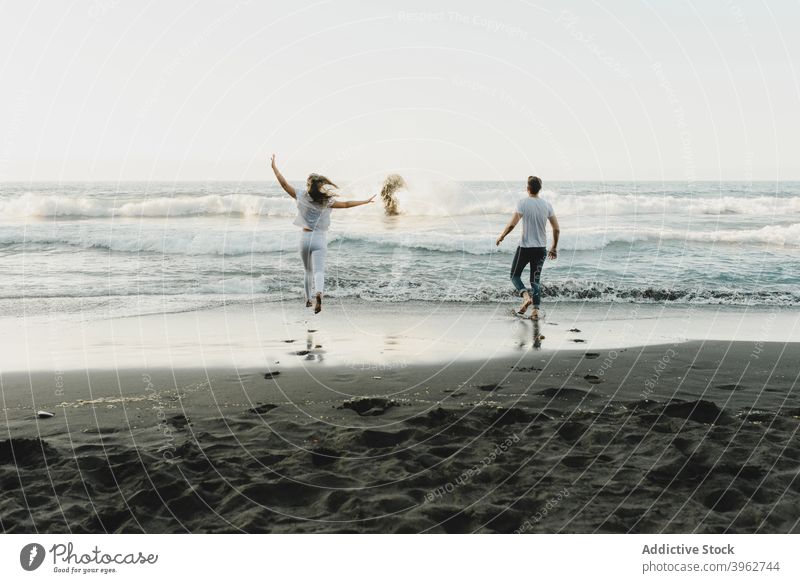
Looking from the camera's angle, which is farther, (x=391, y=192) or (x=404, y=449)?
(x=391, y=192)

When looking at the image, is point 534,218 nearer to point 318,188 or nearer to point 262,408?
point 318,188

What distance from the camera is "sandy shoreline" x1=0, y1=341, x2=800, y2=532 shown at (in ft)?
17.1

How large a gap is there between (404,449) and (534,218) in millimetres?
7538

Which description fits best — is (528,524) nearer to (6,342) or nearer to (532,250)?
(532,250)

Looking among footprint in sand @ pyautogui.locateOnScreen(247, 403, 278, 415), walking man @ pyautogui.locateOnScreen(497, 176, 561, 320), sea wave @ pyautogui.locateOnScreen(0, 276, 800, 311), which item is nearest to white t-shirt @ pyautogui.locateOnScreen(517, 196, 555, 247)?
walking man @ pyautogui.locateOnScreen(497, 176, 561, 320)

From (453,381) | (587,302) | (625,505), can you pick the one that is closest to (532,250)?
(587,302)

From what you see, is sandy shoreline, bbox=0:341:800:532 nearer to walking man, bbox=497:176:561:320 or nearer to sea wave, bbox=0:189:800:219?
walking man, bbox=497:176:561:320

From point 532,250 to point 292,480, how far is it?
8502 mm

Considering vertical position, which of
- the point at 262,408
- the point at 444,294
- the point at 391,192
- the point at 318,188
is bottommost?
the point at 262,408

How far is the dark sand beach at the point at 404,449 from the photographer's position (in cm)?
520
